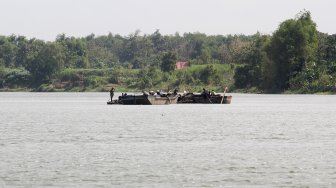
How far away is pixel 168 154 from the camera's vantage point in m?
51.2

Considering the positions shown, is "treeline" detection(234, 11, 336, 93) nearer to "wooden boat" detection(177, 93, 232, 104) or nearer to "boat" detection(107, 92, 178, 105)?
"wooden boat" detection(177, 93, 232, 104)

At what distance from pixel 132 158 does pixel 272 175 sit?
956cm

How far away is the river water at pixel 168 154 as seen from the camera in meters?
40.4

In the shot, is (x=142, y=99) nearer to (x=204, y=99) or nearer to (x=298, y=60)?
(x=204, y=99)

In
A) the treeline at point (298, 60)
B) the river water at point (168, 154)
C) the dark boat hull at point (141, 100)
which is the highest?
the treeline at point (298, 60)

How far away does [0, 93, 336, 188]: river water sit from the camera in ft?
133

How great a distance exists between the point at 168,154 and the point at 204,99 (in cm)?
8756

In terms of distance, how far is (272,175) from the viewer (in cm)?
4175

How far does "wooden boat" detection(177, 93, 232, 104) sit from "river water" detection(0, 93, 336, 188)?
55.4 m

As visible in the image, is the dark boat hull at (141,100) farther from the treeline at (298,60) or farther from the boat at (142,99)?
the treeline at (298,60)

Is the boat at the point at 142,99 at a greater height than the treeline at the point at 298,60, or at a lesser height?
lesser

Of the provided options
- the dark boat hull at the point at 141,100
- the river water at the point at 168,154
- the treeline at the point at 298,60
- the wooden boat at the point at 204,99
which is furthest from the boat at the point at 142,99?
the treeline at the point at 298,60

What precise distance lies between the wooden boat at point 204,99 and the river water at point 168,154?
5539 centimetres

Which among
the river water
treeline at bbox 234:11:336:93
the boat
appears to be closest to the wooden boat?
the boat
